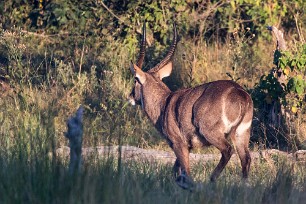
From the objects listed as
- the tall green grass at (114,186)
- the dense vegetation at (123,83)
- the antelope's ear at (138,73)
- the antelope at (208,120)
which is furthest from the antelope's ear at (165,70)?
the tall green grass at (114,186)

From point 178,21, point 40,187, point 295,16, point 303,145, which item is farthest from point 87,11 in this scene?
point 40,187

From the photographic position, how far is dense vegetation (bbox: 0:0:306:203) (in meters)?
5.85

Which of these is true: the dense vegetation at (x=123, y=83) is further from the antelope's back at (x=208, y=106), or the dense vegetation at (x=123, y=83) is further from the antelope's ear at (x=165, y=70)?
the antelope's ear at (x=165, y=70)

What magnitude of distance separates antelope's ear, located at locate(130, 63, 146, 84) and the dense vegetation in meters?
0.60

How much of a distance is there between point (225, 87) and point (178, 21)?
5.53 m

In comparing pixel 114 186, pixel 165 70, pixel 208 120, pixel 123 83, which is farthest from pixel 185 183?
pixel 123 83

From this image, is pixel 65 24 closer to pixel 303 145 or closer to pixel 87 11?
pixel 87 11

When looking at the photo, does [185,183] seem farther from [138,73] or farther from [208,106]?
[138,73]

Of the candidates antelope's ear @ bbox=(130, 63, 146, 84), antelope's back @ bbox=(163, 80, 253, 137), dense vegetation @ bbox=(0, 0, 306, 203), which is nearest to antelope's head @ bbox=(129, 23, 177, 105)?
antelope's ear @ bbox=(130, 63, 146, 84)

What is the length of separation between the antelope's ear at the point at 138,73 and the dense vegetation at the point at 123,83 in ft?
1.98

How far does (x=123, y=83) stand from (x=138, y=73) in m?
2.98

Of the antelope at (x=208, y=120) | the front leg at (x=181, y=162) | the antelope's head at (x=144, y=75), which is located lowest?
the front leg at (x=181, y=162)

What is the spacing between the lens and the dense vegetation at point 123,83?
585cm

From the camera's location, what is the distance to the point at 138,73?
28.8 ft
